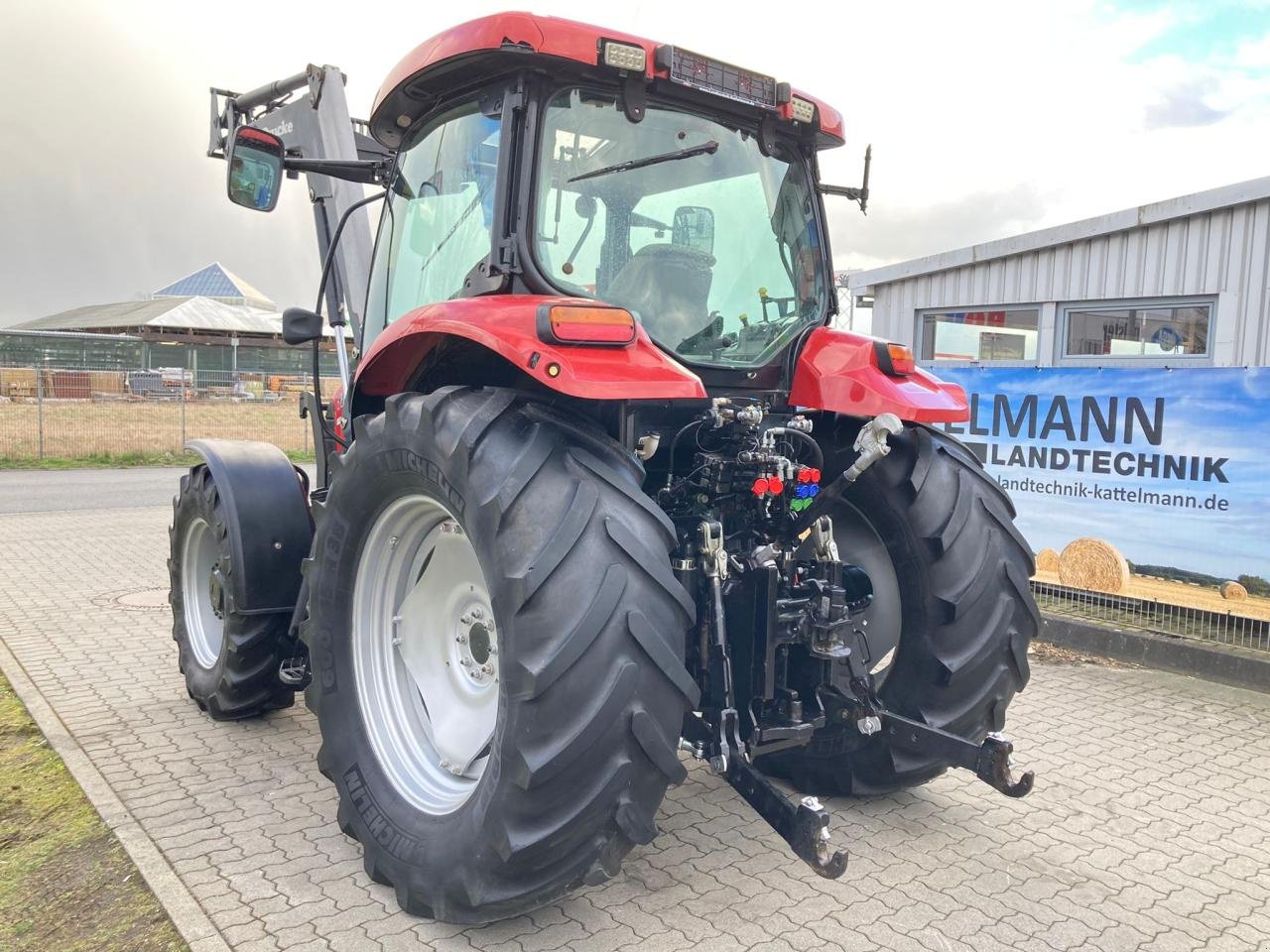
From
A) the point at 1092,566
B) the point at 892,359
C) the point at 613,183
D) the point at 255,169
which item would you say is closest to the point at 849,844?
the point at 892,359

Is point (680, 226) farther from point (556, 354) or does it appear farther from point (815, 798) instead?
point (815, 798)

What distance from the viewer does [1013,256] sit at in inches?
338

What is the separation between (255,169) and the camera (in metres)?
4.31

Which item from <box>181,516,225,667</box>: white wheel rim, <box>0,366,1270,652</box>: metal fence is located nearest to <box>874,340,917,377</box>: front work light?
<box>181,516,225,667</box>: white wheel rim

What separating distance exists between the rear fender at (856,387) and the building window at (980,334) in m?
5.69

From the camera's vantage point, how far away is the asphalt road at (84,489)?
12.2 metres

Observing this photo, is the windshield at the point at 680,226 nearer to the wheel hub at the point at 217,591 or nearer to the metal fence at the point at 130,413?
the wheel hub at the point at 217,591

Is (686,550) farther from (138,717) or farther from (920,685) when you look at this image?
(138,717)

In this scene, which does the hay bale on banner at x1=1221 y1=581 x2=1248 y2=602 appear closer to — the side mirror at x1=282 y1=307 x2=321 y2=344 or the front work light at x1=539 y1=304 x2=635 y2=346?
the front work light at x1=539 y1=304 x2=635 y2=346

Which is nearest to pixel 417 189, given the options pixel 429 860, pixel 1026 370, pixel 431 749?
pixel 431 749

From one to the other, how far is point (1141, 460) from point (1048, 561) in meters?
0.97

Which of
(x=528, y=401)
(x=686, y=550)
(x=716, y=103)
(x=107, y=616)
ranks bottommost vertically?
(x=107, y=616)

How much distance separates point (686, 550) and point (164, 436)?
58.9ft

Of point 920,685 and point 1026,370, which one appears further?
point 1026,370
